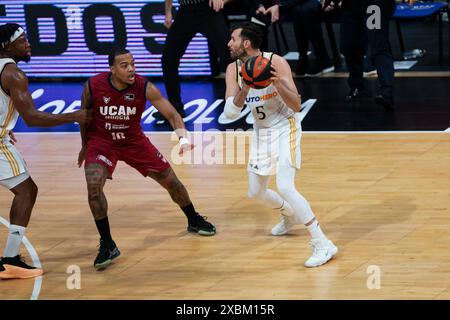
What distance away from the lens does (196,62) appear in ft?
47.5

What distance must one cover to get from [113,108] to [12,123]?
2.53 ft

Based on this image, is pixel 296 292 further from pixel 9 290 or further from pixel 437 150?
pixel 437 150

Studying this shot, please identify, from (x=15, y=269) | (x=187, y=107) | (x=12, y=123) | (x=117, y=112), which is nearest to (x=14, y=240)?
(x=15, y=269)

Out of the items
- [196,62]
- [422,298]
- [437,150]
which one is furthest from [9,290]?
[196,62]

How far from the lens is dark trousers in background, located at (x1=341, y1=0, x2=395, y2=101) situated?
1223 cm

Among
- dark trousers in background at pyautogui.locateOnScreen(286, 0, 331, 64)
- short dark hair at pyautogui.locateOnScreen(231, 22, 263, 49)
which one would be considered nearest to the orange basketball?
short dark hair at pyautogui.locateOnScreen(231, 22, 263, 49)

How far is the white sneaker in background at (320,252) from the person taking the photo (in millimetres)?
7922

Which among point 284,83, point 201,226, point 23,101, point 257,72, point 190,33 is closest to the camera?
point 257,72

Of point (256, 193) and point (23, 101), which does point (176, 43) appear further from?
point (23, 101)

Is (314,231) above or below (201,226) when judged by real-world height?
above

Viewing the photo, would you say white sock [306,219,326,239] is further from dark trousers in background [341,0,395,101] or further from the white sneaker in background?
dark trousers in background [341,0,395,101]

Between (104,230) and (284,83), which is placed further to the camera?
(104,230)

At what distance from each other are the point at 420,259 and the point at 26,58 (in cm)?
330

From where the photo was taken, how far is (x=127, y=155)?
27.9 feet
